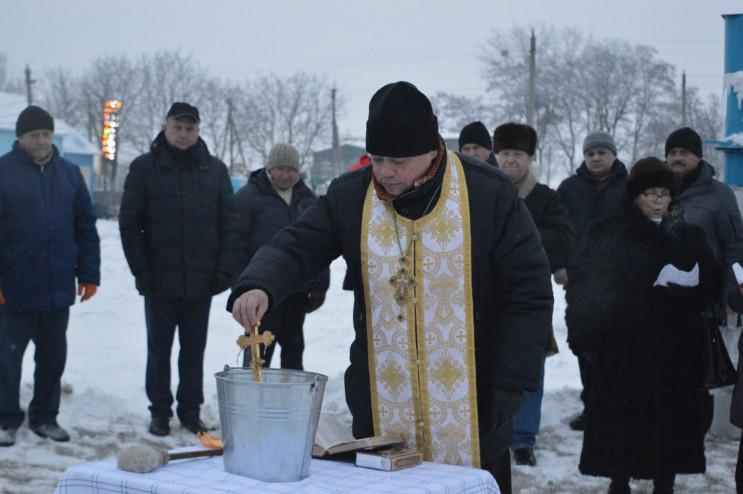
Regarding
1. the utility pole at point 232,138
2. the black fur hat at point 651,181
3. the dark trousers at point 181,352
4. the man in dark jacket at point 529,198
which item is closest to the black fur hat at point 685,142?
the man in dark jacket at point 529,198

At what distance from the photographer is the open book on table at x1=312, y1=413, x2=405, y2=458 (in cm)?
236

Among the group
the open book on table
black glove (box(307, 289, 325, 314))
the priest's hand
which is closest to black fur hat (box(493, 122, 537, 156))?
black glove (box(307, 289, 325, 314))

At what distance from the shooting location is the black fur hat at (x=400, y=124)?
2537 mm

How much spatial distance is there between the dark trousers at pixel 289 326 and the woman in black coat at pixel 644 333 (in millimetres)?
2276

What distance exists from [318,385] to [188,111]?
13.5ft

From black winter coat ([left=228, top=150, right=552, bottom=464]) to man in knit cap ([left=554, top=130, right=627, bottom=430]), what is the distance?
3.53m

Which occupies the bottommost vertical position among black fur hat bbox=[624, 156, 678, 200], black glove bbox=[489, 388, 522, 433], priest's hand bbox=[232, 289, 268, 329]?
black glove bbox=[489, 388, 522, 433]

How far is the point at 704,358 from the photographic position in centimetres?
446

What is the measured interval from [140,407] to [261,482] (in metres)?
4.66

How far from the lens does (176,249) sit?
5.87m

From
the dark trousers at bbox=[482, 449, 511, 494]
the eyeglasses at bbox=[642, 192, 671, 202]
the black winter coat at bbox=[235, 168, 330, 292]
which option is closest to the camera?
the dark trousers at bbox=[482, 449, 511, 494]

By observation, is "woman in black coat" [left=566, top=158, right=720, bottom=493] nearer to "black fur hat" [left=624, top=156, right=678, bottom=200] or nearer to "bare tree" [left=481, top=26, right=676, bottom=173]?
"black fur hat" [left=624, top=156, right=678, bottom=200]

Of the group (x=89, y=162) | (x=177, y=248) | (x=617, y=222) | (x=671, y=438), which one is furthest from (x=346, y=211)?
(x=89, y=162)

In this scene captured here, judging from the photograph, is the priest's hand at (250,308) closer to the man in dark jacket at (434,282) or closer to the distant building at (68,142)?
the man in dark jacket at (434,282)
